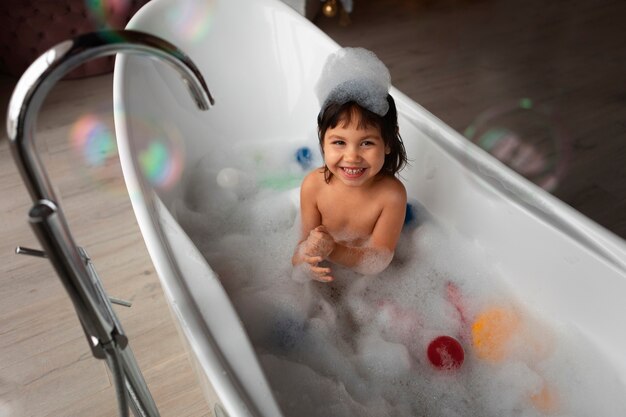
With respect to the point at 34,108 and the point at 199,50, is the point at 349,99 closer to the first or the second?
the point at 34,108

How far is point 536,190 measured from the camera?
1.11m

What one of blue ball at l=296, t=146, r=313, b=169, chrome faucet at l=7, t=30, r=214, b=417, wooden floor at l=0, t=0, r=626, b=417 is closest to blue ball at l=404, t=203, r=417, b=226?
blue ball at l=296, t=146, r=313, b=169

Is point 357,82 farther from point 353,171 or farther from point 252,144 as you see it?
point 252,144

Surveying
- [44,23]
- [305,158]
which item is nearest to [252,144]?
[305,158]

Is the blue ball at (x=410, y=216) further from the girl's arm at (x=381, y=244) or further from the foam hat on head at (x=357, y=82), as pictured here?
the foam hat on head at (x=357, y=82)

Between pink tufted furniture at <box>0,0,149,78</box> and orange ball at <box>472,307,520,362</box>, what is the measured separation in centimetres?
191

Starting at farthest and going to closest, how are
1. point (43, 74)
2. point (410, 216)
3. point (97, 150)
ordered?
point (97, 150), point (410, 216), point (43, 74)

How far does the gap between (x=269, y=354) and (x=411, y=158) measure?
2.03ft

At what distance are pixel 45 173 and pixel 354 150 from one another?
646 millimetres

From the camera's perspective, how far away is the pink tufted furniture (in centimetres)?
221

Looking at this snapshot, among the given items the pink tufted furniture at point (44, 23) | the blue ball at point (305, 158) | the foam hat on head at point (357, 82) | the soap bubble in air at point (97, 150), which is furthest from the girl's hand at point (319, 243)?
the pink tufted furniture at point (44, 23)

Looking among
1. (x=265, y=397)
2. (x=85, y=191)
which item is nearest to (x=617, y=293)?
(x=265, y=397)

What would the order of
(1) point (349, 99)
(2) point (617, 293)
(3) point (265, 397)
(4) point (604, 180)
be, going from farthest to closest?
(4) point (604, 180)
(1) point (349, 99)
(2) point (617, 293)
(3) point (265, 397)

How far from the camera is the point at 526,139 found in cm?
208
